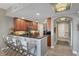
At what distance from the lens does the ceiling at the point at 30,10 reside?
76.4 inches

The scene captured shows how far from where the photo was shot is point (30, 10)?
6.48ft

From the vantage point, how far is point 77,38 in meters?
1.94

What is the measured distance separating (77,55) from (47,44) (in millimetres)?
557

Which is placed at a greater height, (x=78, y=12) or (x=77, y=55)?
(x=78, y=12)

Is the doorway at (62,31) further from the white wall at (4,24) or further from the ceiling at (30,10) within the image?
the white wall at (4,24)

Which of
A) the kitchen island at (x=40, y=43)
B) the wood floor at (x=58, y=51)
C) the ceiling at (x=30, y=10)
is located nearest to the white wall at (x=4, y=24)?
the ceiling at (x=30, y=10)

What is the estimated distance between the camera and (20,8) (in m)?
1.97

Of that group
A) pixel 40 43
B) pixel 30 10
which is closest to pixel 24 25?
pixel 30 10

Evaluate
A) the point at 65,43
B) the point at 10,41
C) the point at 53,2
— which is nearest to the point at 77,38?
the point at 65,43

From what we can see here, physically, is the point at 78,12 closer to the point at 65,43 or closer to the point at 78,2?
the point at 78,2

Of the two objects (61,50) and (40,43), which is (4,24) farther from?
(61,50)

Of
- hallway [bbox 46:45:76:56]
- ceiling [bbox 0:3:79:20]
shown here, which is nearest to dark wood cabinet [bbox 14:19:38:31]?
ceiling [bbox 0:3:79:20]

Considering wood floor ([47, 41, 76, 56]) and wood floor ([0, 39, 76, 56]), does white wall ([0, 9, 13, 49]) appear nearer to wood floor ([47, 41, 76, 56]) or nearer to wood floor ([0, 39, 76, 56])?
wood floor ([0, 39, 76, 56])

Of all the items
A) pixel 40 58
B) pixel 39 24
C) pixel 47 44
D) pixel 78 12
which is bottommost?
pixel 40 58
